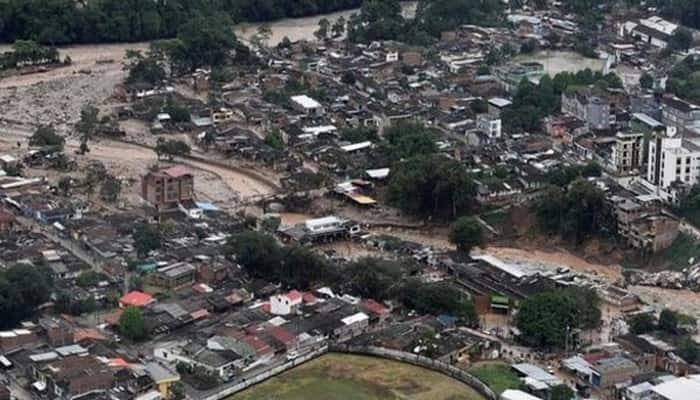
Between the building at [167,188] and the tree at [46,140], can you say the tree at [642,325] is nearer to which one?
the building at [167,188]

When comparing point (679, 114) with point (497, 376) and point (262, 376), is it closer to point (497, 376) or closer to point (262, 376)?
point (497, 376)

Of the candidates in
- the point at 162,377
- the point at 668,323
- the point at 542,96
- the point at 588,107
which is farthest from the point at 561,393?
the point at 542,96

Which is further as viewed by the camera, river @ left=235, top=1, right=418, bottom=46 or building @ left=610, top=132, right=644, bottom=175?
river @ left=235, top=1, right=418, bottom=46

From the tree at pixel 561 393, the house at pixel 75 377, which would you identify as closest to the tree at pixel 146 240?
the house at pixel 75 377

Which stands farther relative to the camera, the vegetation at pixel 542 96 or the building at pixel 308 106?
the building at pixel 308 106

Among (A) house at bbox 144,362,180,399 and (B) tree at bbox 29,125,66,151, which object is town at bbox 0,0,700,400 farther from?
(B) tree at bbox 29,125,66,151

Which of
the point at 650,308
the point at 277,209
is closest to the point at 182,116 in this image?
the point at 277,209

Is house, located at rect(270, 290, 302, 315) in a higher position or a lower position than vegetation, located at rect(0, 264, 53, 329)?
lower

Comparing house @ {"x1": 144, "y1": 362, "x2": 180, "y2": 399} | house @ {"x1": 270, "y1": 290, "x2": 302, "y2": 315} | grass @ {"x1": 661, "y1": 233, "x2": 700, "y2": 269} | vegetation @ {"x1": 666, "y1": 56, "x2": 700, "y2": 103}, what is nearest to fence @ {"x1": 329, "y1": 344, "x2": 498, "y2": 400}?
house @ {"x1": 270, "y1": 290, "x2": 302, "y2": 315}
